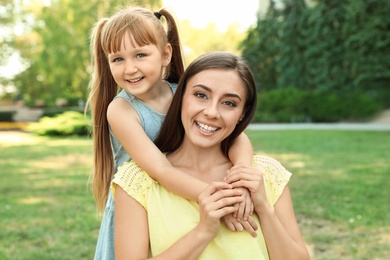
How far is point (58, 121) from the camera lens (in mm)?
19609


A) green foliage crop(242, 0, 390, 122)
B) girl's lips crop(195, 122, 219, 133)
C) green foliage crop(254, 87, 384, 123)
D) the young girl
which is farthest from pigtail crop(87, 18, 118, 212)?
green foliage crop(242, 0, 390, 122)

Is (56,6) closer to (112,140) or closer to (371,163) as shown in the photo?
(371,163)

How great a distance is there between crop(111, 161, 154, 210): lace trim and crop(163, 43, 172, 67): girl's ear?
74 cm

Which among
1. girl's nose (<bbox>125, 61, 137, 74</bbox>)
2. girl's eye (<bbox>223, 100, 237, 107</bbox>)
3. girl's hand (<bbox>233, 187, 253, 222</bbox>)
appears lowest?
girl's hand (<bbox>233, 187, 253, 222</bbox>)

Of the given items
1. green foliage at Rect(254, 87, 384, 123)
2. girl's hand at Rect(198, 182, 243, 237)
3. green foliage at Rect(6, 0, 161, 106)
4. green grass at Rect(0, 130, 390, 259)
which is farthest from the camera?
green foliage at Rect(6, 0, 161, 106)

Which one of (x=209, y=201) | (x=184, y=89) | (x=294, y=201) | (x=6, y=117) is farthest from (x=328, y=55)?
(x=209, y=201)

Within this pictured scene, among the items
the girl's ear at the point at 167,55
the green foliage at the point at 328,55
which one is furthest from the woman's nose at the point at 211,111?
the green foliage at the point at 328,55

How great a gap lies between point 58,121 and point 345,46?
14.0 meters

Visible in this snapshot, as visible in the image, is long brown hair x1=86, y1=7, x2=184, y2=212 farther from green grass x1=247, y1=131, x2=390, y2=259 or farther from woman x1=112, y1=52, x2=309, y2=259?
green grass x1=247, y1=131, x2=390, y2=259

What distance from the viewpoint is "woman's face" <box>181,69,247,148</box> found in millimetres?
2064

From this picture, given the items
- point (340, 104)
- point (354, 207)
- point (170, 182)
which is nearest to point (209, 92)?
point (170, 182)

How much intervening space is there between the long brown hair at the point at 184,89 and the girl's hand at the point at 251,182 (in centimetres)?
31

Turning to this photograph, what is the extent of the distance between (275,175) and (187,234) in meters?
0.47

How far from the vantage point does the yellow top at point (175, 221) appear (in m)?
2.02
